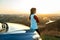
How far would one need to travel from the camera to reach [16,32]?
280 centimetres

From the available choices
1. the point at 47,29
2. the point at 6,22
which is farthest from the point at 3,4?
the point at 47,29

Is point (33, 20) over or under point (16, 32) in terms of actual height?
over

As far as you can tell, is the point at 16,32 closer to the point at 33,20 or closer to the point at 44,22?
the point at 33,20

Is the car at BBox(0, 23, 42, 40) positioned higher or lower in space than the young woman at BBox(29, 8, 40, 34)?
lower

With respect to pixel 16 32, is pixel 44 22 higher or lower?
higher

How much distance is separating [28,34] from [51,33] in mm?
311

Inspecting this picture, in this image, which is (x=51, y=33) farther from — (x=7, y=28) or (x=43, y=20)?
(x=7, y=28)

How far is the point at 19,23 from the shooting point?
283 centimetres

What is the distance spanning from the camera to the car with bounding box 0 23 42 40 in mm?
2768

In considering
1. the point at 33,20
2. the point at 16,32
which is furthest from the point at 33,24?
the point at 16,32

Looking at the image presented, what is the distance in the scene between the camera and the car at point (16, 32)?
2.77m

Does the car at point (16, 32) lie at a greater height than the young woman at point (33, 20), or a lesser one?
lesser

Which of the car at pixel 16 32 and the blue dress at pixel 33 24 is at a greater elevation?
the blue dress at pixel 33 24

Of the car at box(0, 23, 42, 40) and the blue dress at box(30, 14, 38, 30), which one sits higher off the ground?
the blue dress at box(30, 14, 38, 30)
